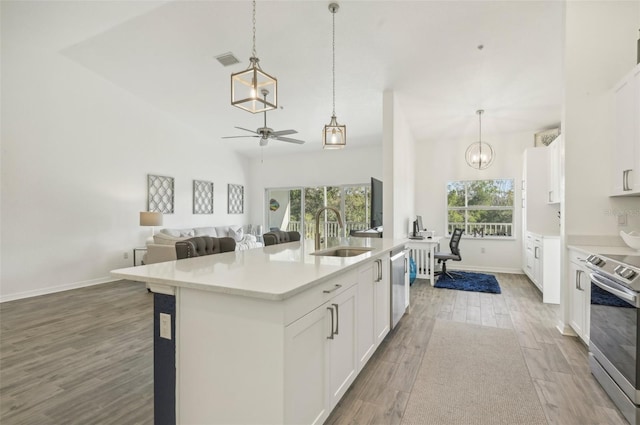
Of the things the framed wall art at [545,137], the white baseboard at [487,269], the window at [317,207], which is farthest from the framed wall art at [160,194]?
the framed wall art at [545,137]

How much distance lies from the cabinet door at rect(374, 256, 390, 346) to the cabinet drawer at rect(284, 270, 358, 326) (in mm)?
628

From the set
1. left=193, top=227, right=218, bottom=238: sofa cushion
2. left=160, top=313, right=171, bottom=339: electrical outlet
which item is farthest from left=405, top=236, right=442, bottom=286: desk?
left=193, top=227, right=218, bottom=238: sofa cushion

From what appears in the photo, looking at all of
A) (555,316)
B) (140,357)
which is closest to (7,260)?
(140,357)

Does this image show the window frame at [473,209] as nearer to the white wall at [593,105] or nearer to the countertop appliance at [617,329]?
the white wall at [593,105]

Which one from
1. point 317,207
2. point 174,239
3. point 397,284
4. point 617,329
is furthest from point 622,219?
point 317,207

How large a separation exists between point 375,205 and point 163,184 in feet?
15.2

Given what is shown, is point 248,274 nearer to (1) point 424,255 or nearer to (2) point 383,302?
(2) point 383,302

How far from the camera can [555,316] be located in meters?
3.56

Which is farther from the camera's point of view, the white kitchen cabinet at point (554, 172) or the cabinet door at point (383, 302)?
the white kitchen cabinet at point (554, 172)

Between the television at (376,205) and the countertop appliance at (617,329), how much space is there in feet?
9.97

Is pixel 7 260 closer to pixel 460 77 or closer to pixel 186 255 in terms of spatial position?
pixel 186 255

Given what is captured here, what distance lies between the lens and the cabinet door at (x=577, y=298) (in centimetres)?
269

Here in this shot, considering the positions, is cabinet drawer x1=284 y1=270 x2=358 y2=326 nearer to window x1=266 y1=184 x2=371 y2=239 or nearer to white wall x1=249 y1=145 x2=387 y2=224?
window x1=266 y1=184 x2=371 y2=239

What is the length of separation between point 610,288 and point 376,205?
3353 mm
